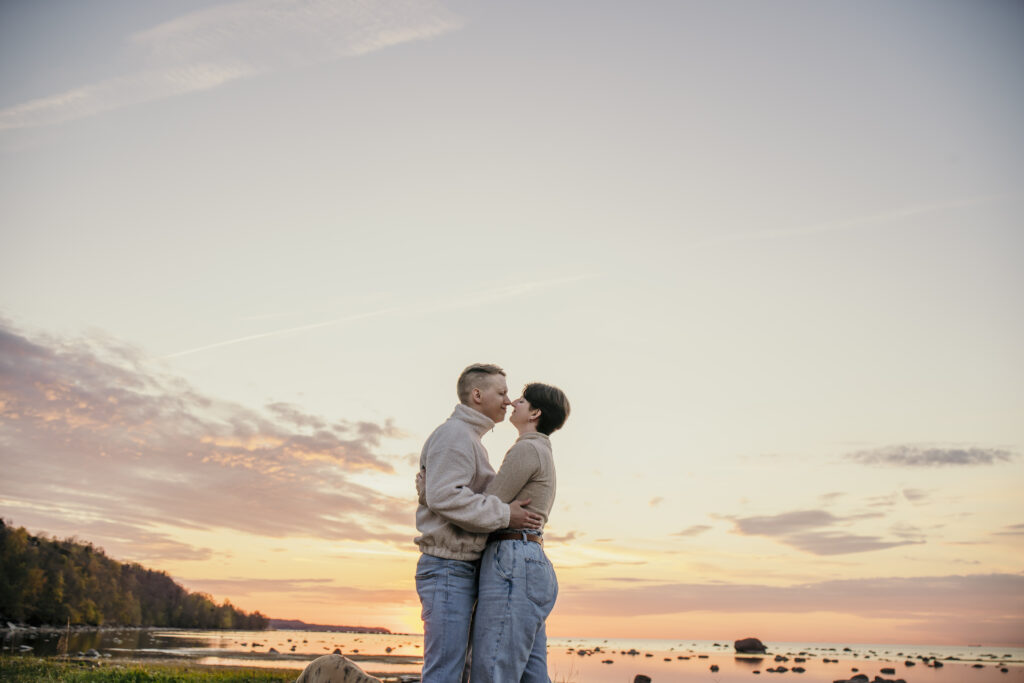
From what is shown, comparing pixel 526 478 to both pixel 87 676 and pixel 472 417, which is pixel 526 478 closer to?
pixel 472 417

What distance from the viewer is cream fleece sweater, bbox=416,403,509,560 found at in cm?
520

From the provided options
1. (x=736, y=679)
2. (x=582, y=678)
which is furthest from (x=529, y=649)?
(x=736, y=679)

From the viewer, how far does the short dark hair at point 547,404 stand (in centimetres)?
582

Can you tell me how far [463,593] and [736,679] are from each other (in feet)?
157

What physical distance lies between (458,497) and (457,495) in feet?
0.07

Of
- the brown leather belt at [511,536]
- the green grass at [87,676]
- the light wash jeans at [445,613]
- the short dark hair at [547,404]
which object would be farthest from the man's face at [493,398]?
the green grass at [87,676]

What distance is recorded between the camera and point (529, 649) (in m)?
5.32

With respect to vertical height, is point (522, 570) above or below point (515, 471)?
below

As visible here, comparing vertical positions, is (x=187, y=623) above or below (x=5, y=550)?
below

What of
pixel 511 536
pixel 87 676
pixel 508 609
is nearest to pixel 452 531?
pixel 511 536

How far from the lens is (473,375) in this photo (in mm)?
5863

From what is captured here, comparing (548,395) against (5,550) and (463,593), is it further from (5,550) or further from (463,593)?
(5,550)

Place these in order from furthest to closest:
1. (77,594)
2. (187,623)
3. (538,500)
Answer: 1. (187,623)
2. (77,594)
3. (538,500)

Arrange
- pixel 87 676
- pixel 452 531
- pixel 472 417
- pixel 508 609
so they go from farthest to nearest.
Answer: pixel 87 676, pixel 472 417, pixel 452 531, pixel 508 609
